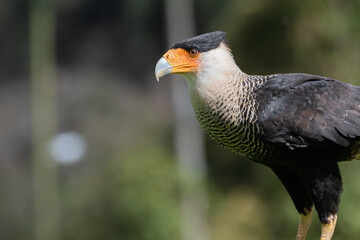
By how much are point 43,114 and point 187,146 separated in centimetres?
306

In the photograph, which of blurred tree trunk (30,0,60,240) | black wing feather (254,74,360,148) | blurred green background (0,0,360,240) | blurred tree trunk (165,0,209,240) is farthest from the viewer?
blurred tree trunk (30,0,60,240)

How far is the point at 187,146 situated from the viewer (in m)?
12.0

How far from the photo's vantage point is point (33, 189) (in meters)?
12.2

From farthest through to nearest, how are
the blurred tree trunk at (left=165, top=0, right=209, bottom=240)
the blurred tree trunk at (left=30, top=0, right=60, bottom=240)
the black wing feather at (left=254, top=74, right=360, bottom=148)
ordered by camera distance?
the blurred tree trunk at (left=30, top=0, right=60, bottom=240) → the blurred tree trunk at (left=165, top=0, right=209, bottom=240) → the black wing feather at (left=254, top=74, right=360, bottom=148)

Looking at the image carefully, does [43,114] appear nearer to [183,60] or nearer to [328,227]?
[183,60]

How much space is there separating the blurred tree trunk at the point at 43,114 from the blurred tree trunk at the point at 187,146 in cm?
254

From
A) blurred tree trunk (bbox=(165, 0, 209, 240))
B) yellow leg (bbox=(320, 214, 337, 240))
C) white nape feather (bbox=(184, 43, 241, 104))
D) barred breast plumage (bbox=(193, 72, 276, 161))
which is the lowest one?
blurred tree trunk (bbox=(165, 0, 209, 240))

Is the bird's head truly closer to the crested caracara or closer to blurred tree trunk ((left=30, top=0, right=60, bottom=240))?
the crested caracara

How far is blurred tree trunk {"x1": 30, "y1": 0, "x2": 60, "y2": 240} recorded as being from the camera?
1183 cm

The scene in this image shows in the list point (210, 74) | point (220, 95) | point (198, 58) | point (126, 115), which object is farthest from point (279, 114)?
point (126, 115)

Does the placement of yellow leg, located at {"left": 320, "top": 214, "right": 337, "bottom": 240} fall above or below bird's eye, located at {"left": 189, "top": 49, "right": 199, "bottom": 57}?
below

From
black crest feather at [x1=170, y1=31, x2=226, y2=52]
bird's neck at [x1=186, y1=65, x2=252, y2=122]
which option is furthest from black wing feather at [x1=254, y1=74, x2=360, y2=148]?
black crest feather at [x1=170, y1=31, x2=226, y2=52]

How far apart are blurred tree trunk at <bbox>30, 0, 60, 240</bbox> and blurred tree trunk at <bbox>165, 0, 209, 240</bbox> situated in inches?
100

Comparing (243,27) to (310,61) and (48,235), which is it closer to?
(310,61)
